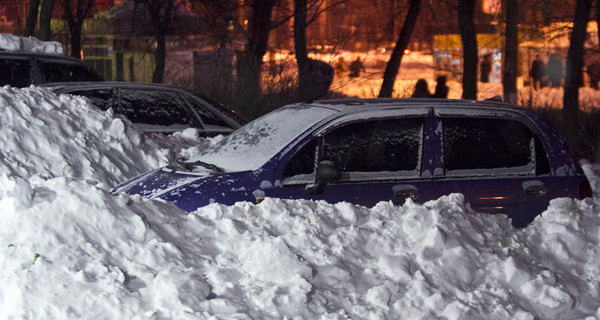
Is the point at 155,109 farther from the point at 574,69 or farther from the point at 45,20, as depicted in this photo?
the point at 574,69

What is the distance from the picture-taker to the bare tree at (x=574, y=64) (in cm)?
1439

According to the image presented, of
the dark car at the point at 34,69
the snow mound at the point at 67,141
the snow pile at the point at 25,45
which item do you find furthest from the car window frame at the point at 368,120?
the snow pile at the point at 25,45

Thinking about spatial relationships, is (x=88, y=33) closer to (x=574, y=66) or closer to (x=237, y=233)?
(x=574, y=66)

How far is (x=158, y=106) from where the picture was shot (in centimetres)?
1014

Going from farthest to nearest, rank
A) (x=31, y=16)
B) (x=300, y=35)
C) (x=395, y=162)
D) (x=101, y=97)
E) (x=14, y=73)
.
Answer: (x=31, y=16), (x=300, y=35), (x=14, y=73), (x=101, y=97), (x=395, y=162)

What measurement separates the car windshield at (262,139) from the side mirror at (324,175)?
39cm

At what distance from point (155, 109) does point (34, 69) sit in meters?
1.90

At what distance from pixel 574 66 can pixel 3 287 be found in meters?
12.9

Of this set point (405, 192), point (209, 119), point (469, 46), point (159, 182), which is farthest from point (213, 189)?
point (469, 46)

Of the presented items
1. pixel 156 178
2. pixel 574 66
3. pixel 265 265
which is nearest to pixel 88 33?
pixel 574 66

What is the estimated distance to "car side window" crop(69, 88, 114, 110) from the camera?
32.7ft

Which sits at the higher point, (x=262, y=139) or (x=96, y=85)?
(x=96, y=85)

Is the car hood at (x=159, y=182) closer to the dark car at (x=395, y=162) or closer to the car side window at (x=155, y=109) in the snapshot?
the dark car at (x=395, y=162)

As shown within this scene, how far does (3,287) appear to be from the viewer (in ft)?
13.6
